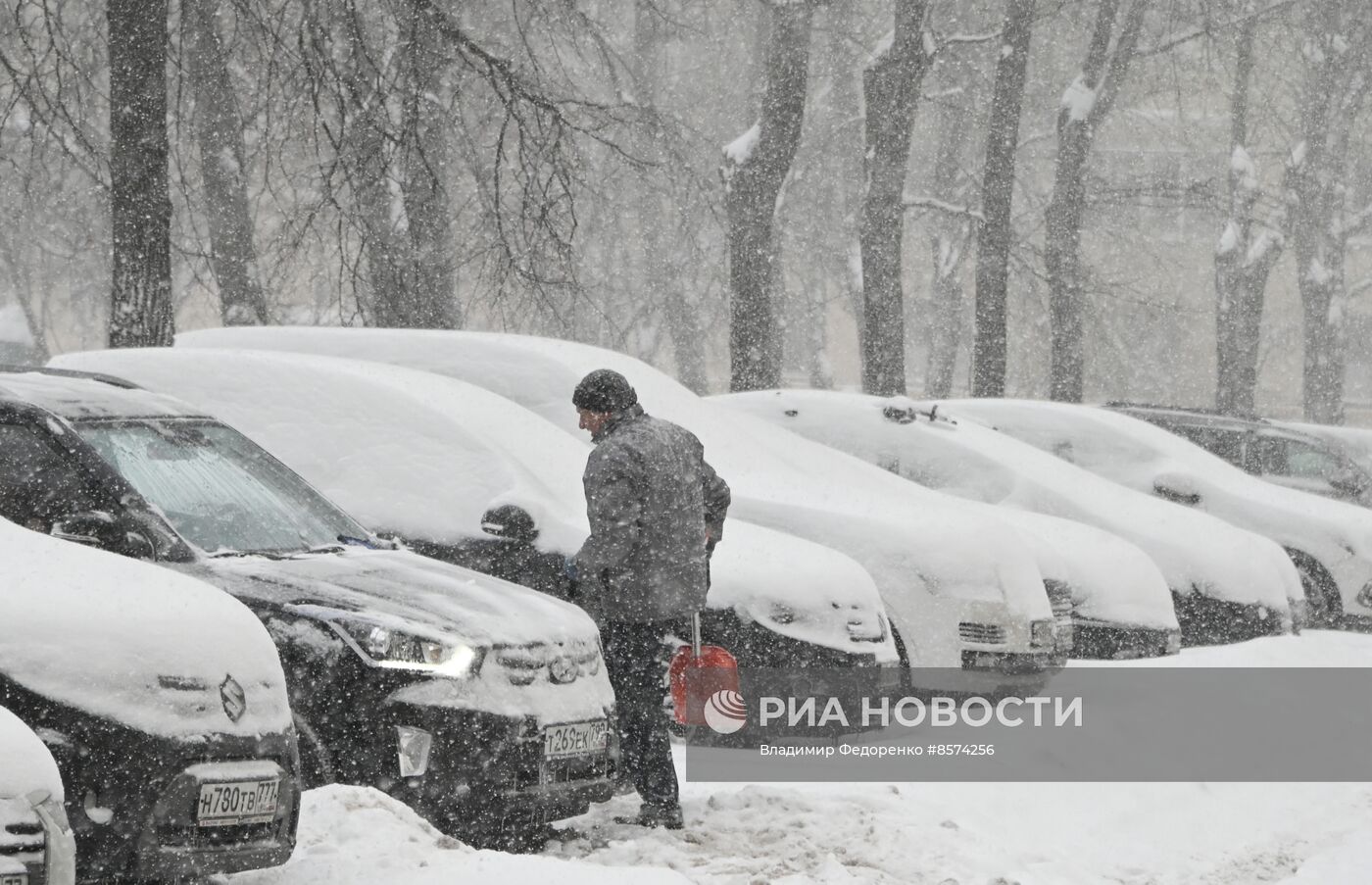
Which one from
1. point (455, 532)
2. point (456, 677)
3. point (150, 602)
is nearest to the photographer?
point (150, 602)

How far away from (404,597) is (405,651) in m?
0.28

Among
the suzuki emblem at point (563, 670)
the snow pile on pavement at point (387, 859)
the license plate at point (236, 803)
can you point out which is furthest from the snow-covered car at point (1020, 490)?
the license plate at point (236, 803)

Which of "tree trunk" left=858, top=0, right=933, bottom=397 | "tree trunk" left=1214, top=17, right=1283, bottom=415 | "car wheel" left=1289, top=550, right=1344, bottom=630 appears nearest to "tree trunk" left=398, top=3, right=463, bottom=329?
"tree trunk" left=858, top=0, right=933, bottom=397

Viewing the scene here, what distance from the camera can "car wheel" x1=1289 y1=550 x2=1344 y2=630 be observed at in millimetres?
13914

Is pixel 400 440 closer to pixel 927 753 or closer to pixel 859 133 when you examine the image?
pixel 927 753

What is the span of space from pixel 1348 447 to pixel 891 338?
4.65 m

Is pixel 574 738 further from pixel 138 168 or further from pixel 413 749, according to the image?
pixel 138 168

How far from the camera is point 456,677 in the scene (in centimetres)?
575

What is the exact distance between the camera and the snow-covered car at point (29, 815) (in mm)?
3447

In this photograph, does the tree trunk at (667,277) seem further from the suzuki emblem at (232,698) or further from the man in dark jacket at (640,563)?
the suzuki emblem at (232,698)

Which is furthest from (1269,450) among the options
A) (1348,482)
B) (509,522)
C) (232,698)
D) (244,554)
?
(232,698)

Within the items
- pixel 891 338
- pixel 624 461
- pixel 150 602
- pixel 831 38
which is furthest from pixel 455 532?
pixel 831 38

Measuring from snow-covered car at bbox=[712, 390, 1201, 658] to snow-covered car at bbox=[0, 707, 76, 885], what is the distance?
7542 millimetres

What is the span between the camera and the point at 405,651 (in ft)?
18.9
